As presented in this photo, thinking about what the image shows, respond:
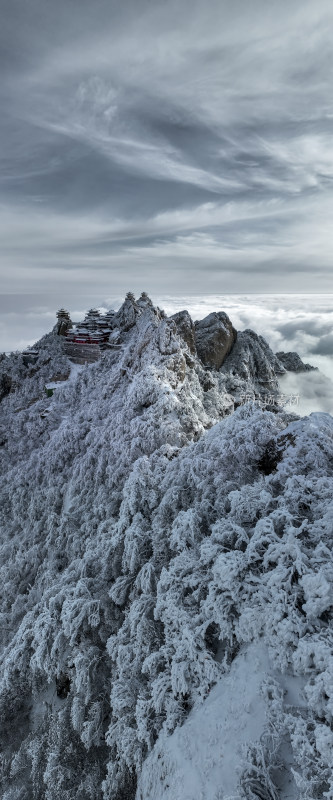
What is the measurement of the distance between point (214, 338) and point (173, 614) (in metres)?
51.2

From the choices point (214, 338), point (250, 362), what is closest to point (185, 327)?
point (214, 338)

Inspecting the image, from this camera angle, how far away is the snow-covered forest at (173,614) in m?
12.4

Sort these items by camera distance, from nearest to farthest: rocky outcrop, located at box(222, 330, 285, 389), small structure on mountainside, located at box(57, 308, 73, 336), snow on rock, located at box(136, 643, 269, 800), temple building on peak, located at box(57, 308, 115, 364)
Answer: snow on rock, located at box(136, 643, 269, 800)
temple building on peak, located at box(57, 308, 115, 364)
small structure on mountainside, located at box(57, 308, 73, 336)
rocky outcrop, located at box(222, 330, 285, 389)

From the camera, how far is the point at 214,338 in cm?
6328

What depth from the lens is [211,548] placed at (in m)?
16.8

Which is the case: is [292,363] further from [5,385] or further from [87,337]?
[5,385]

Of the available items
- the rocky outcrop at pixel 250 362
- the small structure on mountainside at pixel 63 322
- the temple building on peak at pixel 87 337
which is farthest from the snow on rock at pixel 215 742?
the small structure on mountainside at pixel 63 322

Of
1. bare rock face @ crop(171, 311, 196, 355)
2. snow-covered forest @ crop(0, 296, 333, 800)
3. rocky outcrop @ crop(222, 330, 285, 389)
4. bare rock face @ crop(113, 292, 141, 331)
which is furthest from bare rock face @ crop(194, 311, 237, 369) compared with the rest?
snow-covered forest @ crop(0, 296, 333, 800)

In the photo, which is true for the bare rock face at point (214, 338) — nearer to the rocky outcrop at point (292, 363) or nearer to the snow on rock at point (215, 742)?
the rocky outcrop at point (292, 363)

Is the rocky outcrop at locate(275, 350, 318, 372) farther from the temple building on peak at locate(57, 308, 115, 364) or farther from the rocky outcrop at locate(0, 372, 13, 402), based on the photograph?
the rocky outcrop at locate(0, 372, 13, 402)

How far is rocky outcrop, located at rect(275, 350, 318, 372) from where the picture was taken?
95000 millimetres

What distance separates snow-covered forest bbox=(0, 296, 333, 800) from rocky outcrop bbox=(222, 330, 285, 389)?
1301 inches

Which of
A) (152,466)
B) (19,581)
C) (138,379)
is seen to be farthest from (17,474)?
(152,466)

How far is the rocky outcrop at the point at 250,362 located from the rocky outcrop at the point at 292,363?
20572 millimetres
